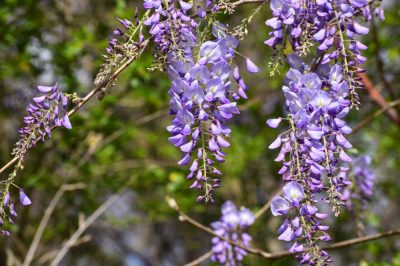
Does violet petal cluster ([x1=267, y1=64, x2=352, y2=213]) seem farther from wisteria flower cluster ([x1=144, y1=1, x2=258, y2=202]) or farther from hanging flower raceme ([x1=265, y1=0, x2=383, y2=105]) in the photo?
wisteria flower cluster ([x1=144, y1=1, x2=258, y2=202])

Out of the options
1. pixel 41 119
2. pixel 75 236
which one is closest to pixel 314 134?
pixel 41 119

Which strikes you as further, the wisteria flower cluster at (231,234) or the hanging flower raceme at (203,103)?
the wisteria flower cluster at (231,234)

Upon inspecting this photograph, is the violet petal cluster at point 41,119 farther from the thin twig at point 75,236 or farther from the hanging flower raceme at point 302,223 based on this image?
the thin twig at point 75,236

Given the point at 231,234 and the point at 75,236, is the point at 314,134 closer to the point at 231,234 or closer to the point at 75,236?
the point at 231,234

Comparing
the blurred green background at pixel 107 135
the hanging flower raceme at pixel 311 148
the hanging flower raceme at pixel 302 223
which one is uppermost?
the blurred green background at pixel 107 135

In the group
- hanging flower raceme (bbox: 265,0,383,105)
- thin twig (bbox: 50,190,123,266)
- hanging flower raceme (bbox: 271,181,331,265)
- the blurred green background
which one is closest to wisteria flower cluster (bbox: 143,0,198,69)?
hanging flower raceme (bbox: 265,0,383,105)

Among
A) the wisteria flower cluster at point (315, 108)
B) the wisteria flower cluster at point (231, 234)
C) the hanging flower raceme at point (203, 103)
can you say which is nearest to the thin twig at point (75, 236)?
the wisteria flower cluster at point (231, 234)
